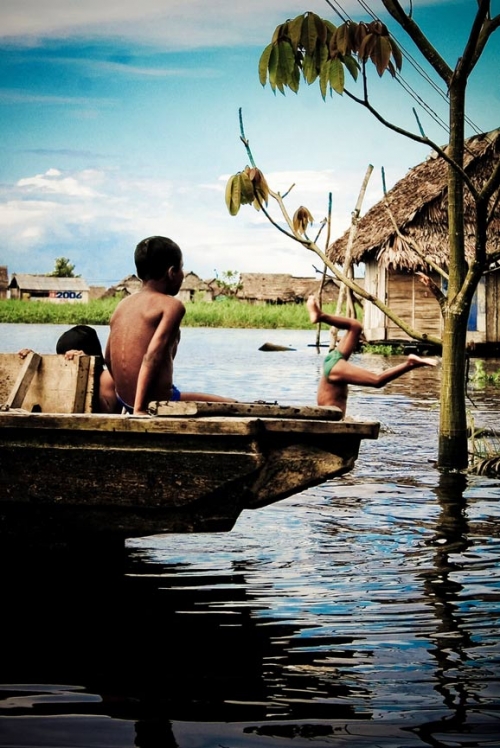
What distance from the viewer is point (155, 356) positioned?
14.9 feet

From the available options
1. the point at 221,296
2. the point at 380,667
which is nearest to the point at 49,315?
the point at 221,296

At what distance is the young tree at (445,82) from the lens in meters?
5.91

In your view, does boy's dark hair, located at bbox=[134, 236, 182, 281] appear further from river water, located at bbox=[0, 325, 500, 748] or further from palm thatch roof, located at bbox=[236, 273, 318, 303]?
palm thatch roof, located at bbox=[236, 273, 318, 303]

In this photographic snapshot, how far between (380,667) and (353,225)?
1245 cm

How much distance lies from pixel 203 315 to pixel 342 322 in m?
41.2

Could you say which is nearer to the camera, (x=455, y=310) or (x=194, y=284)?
(x=455, y=310)

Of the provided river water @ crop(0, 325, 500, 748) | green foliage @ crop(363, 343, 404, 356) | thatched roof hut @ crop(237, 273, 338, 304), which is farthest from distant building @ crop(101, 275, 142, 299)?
river water @ crop(0, 325, 500, 748)

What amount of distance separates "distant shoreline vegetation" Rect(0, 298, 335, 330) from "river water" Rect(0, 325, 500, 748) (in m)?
37.9

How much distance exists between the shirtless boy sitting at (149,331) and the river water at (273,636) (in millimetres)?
775

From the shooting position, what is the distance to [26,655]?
3.73m

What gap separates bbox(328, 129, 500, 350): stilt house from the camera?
65.4ft

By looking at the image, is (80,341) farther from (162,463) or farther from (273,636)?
(273,636)

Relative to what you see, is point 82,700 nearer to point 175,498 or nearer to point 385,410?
point 175,498

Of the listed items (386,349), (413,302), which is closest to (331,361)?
(413,302)
